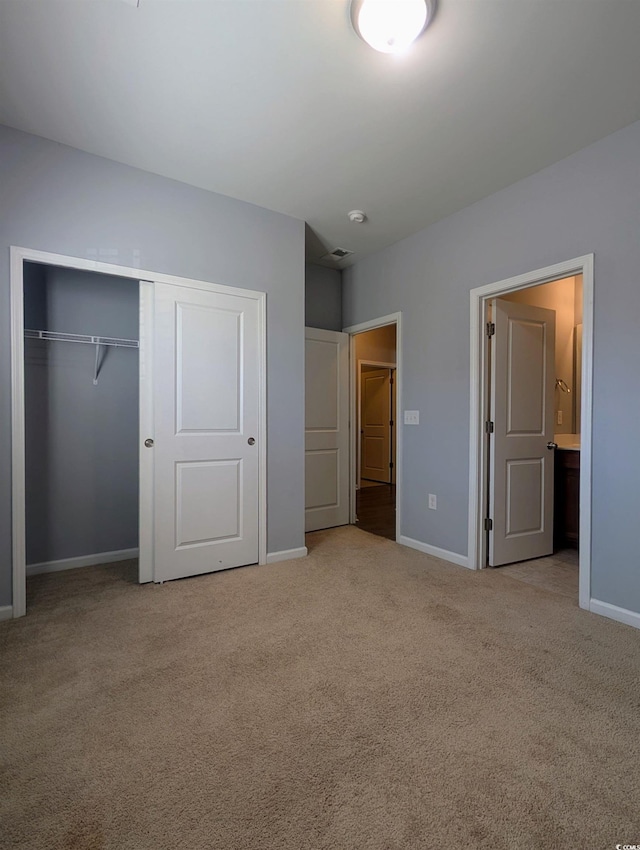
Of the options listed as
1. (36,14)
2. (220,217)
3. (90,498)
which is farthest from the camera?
(90,498)

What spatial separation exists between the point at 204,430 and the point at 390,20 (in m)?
2.42

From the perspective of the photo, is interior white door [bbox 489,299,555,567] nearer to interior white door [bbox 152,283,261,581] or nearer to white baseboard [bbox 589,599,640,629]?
white baseboard [bbox 589,599,640,629]

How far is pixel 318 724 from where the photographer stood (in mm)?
1568

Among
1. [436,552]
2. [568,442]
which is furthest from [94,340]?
[568,442]

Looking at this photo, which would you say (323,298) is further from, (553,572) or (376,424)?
(376,424)

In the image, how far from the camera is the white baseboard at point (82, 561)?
3127 millimetres

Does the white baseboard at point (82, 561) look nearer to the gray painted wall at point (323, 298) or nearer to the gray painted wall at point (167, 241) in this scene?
the gray painted wall at point (167, 241)

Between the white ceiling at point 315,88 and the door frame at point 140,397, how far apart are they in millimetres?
695

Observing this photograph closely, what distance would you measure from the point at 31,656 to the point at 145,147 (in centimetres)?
282

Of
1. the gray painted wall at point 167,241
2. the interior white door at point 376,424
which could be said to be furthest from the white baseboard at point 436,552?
the interior white door at point 376,424

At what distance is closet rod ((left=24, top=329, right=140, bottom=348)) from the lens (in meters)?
2.96

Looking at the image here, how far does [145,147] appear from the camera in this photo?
256 centimetres

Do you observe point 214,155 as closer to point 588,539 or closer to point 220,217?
point 220,217

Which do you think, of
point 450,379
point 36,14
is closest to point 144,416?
point 36,14
